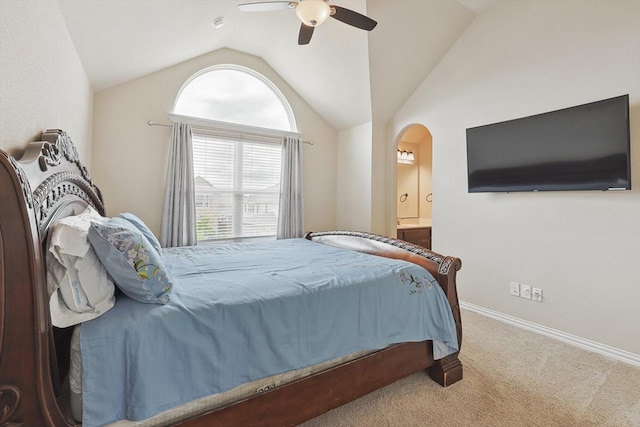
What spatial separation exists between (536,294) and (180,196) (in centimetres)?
387

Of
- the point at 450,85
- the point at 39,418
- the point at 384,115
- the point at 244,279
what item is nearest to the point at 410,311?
the point at 244,279

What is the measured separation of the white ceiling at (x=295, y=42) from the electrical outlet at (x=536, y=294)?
107 inches

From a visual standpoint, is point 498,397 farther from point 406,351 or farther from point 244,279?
point 244,279

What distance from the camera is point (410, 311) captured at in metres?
1.78

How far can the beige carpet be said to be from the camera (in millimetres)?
1607

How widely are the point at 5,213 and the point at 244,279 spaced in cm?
98

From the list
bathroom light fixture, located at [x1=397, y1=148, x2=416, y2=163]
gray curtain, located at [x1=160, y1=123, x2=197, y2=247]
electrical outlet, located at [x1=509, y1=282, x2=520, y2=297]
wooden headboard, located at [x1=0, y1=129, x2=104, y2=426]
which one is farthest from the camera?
bathroom light fixture, located at [x1=397, y1=148, x2=416, y2=163]

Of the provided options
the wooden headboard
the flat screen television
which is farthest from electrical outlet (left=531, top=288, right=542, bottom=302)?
the wooden headboard

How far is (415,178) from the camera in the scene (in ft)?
18.9

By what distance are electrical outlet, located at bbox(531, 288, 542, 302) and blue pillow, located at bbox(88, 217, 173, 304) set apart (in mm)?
Answer: 3068

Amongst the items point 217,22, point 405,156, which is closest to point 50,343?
point 217,22

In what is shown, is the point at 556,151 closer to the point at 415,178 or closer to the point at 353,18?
the point at 353,18

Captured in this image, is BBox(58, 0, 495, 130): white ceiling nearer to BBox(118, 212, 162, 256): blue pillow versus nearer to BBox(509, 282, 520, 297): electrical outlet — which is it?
BBox(118, 212, 162, 256): blue pillow


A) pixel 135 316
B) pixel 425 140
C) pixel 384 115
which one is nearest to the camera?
pixel 135 316
